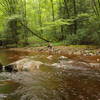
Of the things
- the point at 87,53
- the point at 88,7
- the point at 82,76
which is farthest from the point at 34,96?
the point at 88,7

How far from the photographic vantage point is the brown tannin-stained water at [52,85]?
4867 mm

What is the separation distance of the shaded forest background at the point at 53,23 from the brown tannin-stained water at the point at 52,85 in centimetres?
803

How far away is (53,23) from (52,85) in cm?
1221

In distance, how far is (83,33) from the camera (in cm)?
1480

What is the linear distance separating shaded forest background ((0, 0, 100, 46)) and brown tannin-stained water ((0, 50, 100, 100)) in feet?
26.3

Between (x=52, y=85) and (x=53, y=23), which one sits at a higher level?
(x=53, y=23)

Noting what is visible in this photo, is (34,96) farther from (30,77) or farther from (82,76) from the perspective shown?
(82,76)

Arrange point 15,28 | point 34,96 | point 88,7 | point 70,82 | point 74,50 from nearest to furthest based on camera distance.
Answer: point 34,96
point 70,82
point 74,50
point 88,7
point 15,28

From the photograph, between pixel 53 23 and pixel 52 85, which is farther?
pixel 53 23

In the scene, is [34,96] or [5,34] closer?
[34,96]

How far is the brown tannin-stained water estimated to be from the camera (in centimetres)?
487

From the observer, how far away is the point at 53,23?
1719 centimetres

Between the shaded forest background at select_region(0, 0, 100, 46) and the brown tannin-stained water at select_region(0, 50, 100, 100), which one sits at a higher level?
the shaded forest background at select_region(0, 0, 100, 46)

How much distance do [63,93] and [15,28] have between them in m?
19.1
